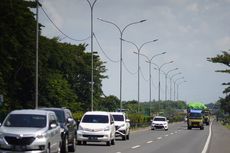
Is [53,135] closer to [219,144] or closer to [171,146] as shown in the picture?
[171,146]

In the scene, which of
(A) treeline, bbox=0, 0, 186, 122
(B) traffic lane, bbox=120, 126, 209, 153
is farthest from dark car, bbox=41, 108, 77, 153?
(A) treeline, bbox=0, 0, 186, 122

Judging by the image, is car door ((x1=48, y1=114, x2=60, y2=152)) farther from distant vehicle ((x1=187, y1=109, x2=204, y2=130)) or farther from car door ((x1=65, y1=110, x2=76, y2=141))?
distant vehicle ((x1=187, y1=109, x2=204, y2=130))

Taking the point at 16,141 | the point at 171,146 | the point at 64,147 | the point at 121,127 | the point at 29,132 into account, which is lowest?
the point at 171,146

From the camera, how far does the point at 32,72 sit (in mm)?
68750

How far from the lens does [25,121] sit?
2222 cm

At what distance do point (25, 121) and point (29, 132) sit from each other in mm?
1128

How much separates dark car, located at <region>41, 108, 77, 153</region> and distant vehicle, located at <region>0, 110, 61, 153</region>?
2.20m

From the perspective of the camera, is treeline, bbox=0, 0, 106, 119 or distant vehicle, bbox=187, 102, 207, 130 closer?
treeline, bbox=0, 0, 106, 119

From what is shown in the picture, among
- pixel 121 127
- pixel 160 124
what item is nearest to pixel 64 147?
pixel 121 127

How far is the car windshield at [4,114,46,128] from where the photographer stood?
22.1 m

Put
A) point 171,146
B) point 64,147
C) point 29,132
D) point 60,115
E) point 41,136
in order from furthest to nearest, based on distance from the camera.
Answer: point 171,146 → point 60,115 → point 64,147 → point 41,136 → point 29,132

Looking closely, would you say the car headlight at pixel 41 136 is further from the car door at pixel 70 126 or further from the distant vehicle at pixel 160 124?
the distant vehicle at pixel 160 124

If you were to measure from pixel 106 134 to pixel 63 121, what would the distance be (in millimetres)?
7712

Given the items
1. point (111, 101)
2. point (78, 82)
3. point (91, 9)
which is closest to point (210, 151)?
point (91, 9)
